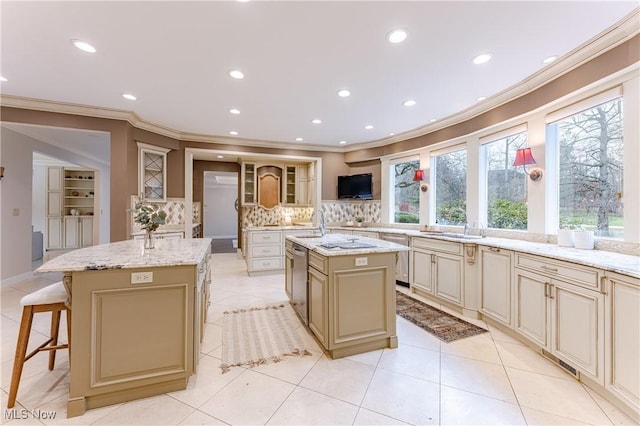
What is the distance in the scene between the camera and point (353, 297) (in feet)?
7.35

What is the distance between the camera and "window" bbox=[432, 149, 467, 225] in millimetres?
4129

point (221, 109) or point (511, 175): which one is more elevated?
point (221, 109)

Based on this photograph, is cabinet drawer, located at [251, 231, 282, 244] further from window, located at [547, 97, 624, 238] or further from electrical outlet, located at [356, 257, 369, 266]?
window, located at [547, 97, 624, 238]

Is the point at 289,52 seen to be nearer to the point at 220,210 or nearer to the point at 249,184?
the point at 249,184

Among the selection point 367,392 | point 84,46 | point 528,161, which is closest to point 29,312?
point 84,46

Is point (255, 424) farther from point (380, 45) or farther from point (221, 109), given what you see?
point (221, 109)

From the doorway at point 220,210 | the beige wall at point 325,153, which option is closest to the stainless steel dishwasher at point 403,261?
the beige wall at point 325,153

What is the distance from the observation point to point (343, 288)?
7.25 feet

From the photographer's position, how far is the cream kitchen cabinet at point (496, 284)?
2.59m

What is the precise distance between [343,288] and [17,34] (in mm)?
3361

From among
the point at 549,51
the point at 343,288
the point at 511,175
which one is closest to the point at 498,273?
the point at 511,175

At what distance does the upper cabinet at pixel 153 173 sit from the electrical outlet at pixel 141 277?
3203mm

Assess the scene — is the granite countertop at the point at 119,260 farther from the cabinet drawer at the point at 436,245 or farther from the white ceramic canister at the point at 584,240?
the white ceramic canister at the point at 584,240

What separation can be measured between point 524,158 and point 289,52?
2775mm
